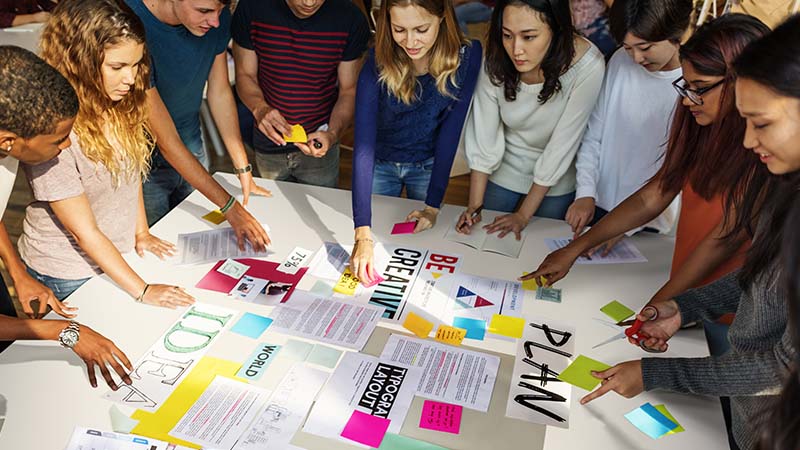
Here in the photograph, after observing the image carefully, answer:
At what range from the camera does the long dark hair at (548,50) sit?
1.65m

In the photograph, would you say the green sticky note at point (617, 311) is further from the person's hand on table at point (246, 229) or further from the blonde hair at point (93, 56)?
the blonde hair at point (93, 56)

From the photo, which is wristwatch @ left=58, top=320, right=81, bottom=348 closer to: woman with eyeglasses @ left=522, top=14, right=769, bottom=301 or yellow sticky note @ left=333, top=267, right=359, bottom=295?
yellow sticky note @ left=333, top=267, right=359, bottom=295

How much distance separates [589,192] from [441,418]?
96 centimetres

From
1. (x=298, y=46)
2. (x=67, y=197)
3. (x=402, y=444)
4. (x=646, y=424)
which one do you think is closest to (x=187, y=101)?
(x=298, y=46)

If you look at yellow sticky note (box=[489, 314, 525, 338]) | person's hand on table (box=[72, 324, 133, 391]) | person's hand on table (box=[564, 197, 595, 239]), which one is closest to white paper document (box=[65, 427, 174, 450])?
person's hand on table (box=[72, 324, 133, 391])

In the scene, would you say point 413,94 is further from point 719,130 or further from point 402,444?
point 402,444

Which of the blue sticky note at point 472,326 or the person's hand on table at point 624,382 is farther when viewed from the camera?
the blue sticky note at point 472,326

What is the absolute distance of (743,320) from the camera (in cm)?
115

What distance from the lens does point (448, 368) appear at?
4.56ft

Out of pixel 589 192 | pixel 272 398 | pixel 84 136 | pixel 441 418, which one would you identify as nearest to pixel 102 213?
pixel 84 136

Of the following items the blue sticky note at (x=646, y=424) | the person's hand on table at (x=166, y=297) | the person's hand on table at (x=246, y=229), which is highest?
the person's hand on table at (x=246, y=229)

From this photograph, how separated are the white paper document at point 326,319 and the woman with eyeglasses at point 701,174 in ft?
1.54

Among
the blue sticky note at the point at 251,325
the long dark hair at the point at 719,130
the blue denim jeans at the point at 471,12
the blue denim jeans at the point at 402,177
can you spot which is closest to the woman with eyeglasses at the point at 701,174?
the long dark hair at the point at 719,130

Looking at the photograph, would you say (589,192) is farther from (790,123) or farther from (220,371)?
(220,371)
